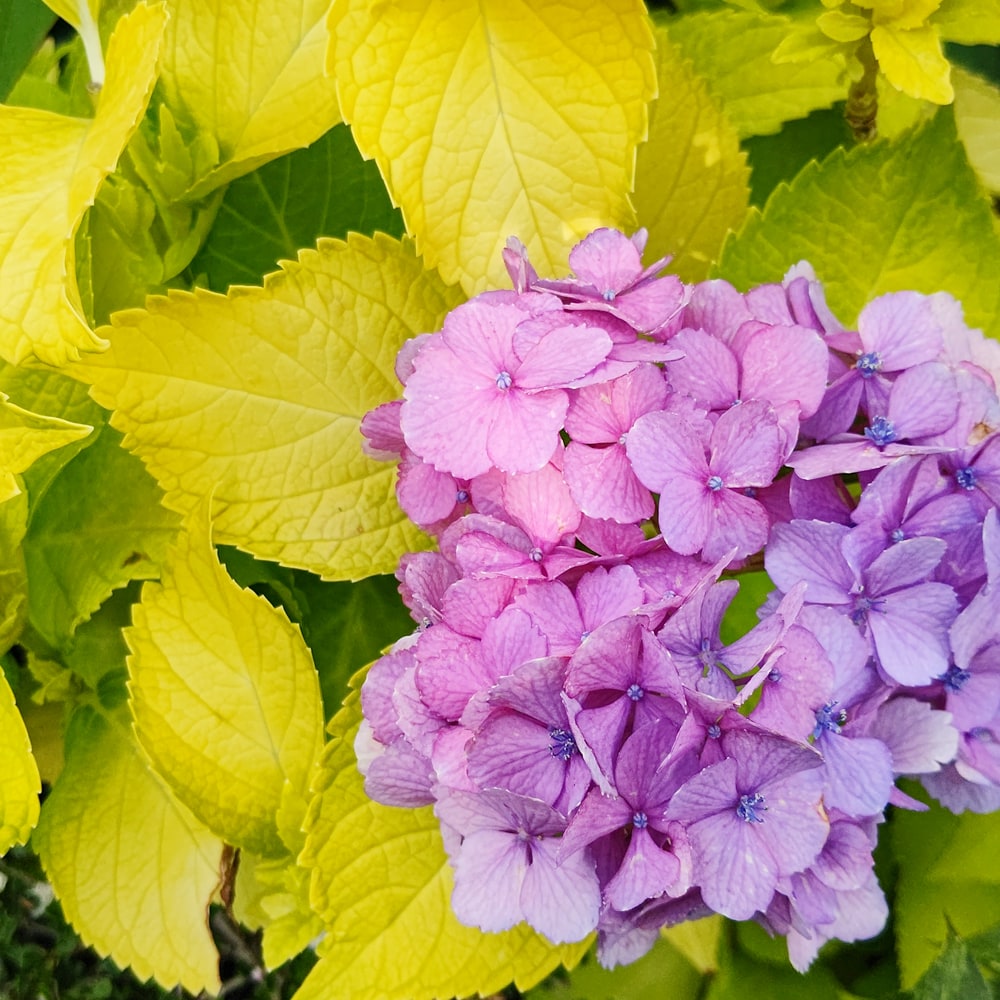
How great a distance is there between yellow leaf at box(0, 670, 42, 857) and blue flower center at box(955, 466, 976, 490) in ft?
1.51

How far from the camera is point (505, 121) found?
1.75ft

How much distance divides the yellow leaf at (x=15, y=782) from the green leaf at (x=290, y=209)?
1.05 feet

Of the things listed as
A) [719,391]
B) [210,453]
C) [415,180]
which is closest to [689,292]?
[719,391]

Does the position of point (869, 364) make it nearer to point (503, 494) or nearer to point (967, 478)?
point (967, 478)

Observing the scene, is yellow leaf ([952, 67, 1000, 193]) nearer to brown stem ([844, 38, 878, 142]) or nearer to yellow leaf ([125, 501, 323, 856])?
brown stem ([844, 38, 878, 142])

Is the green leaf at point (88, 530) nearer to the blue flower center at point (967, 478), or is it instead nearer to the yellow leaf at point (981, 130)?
the blue flower center at point (967, 478)

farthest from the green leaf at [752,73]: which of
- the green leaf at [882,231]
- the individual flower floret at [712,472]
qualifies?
the individual flower floret at [712,472]

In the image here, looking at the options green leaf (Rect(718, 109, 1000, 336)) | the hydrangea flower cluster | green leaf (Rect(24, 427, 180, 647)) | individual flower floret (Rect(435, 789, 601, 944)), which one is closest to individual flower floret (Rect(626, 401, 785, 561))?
the hydrangea flower cluster

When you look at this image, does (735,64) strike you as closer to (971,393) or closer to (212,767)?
(971,393)

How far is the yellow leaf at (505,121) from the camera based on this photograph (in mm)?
519

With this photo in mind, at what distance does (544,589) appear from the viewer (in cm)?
42

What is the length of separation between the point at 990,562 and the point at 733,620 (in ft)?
0.71

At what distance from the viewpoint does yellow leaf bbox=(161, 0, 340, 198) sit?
1.95 ft

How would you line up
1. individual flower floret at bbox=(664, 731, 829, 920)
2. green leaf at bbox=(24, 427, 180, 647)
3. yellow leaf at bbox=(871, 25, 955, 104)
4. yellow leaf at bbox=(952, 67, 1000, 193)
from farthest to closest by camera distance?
yellow leaf at bbox=(952, 67, 1000, 193), green leaf at bbox=(24, 427, 180, 647), yellow leaf at bbox=(871, 25, 955, 104), individual flower floret at bbox=(664, 731, 829, 920)
